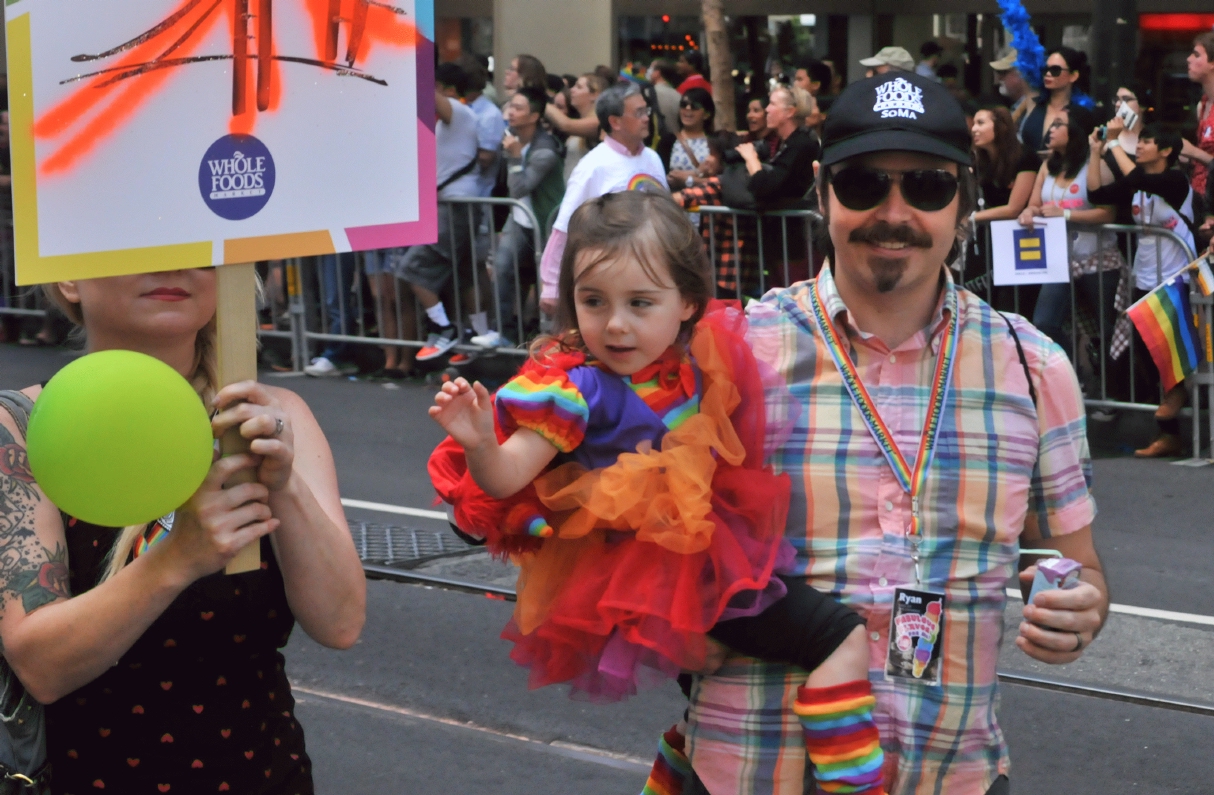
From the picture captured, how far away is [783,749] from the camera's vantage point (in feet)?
8.14

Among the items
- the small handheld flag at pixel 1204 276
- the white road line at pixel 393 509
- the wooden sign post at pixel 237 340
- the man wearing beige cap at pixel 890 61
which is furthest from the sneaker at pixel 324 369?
the wooden sign post at pixel 237 340

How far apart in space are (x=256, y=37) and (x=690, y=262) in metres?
0.93

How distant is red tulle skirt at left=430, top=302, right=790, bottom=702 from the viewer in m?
2.47

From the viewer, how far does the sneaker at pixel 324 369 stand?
11.5m

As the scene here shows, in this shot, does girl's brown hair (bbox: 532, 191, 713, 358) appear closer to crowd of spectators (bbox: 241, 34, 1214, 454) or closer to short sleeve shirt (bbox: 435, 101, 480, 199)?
crowd of spectators (bbox: 241, 34, 1214, 454)

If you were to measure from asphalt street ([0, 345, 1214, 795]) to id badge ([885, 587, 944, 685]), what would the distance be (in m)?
2.39

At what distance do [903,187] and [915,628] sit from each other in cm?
68

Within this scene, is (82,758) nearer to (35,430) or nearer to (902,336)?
(35,430)

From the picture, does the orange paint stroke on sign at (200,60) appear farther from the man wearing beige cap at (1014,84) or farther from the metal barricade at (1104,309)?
the man wearing beige cap at (1014,84)

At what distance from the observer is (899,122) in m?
2.49

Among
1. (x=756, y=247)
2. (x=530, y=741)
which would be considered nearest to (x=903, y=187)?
(x=530, y=741)

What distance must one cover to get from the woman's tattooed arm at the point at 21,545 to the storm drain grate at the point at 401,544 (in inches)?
186

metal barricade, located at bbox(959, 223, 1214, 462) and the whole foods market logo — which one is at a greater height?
the whole foods market logo

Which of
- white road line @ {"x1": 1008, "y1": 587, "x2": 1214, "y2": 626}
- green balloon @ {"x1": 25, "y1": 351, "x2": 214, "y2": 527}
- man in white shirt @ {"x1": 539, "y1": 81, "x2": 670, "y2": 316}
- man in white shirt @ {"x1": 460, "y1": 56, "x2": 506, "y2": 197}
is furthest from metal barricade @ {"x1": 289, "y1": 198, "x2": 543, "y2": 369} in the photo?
green balloon @ {"x1": 25, "y1": 351, "x2": 214, "y2": 527}
